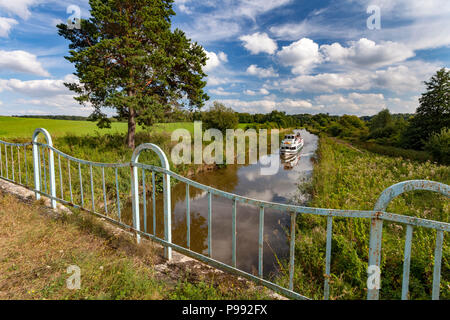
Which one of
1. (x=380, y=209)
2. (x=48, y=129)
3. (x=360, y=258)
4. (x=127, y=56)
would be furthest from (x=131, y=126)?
(x=48, y=129)

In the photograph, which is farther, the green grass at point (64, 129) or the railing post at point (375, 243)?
the green grass at point (64, 129)

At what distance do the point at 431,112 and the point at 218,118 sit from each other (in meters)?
19.2

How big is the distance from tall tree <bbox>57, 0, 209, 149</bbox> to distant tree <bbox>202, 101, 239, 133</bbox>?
37.5ft

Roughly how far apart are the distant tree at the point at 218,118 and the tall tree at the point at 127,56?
11438 millimetres

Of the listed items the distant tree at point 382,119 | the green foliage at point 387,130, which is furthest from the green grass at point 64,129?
the distant tree at point 382,119

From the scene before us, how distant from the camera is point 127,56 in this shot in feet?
36.3

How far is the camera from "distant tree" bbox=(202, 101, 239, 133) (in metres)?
24.3

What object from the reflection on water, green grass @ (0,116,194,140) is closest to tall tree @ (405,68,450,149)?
the reflection on water

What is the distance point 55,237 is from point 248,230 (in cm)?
454

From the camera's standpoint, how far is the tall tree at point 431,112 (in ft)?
61.3

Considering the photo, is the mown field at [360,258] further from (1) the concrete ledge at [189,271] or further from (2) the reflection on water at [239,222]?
(1) the concrete ledge at [189,271]

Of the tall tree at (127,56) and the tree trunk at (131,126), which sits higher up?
the tall tree at (127,56)

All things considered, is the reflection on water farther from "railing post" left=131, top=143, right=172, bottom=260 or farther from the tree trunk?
the tree trunk

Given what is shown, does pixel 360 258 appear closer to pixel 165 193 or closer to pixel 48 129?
pixel 165 193
